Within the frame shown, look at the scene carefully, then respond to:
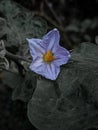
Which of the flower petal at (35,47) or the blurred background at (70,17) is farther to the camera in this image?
the blurred background at (70,17)

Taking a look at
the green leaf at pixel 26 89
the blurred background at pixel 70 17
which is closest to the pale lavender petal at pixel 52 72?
the green leaf at pixel 26 89

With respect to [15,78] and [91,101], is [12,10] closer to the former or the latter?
[15,78]

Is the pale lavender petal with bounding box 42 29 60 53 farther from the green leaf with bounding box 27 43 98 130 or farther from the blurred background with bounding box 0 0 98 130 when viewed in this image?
the blurred background with bounding box 0 0 98 130

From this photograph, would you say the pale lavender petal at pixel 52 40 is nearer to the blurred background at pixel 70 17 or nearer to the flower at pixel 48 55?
the flower at pixel 48 55

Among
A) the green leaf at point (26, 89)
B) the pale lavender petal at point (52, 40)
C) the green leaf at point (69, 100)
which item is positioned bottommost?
the green leaf at point (26, 89)

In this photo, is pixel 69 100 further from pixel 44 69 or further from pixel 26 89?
pixel 26 89

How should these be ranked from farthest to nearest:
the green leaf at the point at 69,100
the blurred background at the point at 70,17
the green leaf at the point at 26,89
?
the blurred background at the point at 70,17 < the green leaf at the point at 26,89 < the green leaf at the point at 69,100

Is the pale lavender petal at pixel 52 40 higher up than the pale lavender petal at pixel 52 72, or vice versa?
the pale lavender petal at pixel 52 40
